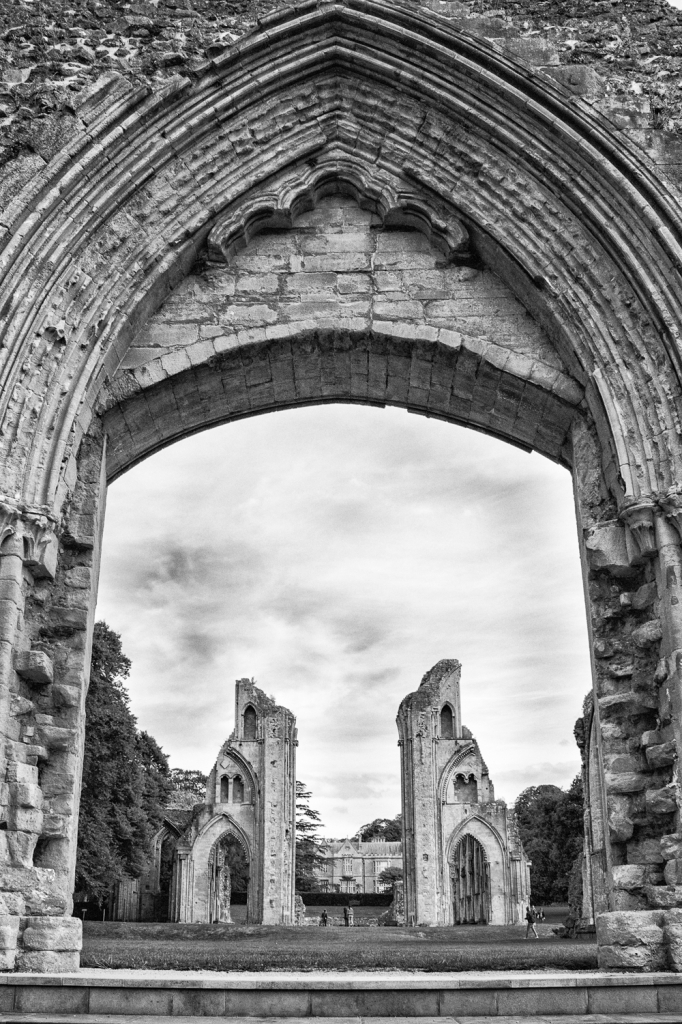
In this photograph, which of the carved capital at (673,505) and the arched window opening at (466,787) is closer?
the carved capital at (673,505)

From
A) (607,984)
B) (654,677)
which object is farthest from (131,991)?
(654,677)

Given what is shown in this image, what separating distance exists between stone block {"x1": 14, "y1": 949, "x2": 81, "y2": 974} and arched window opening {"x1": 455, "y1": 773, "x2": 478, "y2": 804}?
29.2 m

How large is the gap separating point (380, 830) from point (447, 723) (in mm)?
55470

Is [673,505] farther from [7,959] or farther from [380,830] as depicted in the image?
[380,830]

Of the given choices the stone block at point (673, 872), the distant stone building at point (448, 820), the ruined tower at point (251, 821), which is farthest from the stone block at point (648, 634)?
the ruined tower at point (251, 821)

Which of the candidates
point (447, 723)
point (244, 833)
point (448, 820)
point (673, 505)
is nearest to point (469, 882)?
point (448, 820)

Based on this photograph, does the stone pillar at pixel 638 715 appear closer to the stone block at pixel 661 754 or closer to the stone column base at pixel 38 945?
the stone block at pixel 661 754

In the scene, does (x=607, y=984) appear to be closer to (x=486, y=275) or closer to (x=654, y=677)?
(x=654, y=677)

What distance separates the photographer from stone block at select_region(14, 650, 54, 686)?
5.91m

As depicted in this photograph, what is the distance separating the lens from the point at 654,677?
6.02 m

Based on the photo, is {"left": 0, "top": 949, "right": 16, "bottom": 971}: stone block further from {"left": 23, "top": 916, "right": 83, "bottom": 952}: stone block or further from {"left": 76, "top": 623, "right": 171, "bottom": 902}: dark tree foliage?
{"left": 76, "top": 623, "right": 171, "bottom": 902}: dark tree foliage

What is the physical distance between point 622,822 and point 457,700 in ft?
92.8

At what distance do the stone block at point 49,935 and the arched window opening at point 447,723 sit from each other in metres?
28.7

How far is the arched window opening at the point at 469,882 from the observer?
34.4 metres
